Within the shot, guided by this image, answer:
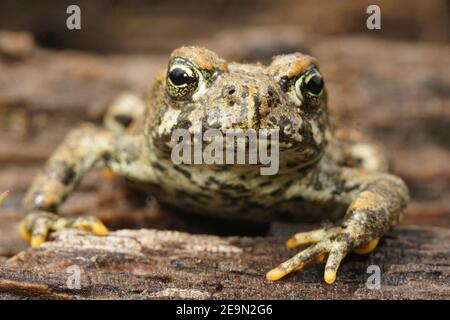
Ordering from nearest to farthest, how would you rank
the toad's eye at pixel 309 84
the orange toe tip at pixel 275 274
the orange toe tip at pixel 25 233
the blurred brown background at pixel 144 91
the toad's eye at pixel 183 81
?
1. the orange toe tip at pixel 275 274
2. the toad's eye at pixel 183 81
3. the toad's eye at pixel 309 84
4. the orange toe tip at pixel 25 233
5. the blurred brown background at pixel 144 91

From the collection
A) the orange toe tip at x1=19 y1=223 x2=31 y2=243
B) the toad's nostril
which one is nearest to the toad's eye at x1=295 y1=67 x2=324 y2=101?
the toad's nostril

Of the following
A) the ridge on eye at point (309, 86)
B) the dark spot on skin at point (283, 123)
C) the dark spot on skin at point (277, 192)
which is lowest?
the dark spot on skin at point (277, 192)

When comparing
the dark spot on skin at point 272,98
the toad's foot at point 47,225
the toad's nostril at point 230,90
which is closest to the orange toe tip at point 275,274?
the dark spot on skin at point 272,98

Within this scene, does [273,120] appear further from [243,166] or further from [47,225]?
[47,225]

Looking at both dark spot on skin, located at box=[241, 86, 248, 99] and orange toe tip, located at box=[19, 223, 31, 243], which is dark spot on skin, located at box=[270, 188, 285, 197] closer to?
dark spot on skin, located at box=[241, 86, 248, 99]

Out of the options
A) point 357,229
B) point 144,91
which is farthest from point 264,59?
point 357,229

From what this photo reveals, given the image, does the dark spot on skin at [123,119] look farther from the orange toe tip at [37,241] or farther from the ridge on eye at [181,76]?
the ridge on eye at [181,76]
